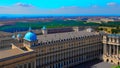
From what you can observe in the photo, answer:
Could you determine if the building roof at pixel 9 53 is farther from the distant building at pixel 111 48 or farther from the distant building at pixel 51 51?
the distant building at pixel 111 48

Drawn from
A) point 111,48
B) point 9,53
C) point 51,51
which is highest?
point 9,53

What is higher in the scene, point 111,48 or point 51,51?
point 51,51

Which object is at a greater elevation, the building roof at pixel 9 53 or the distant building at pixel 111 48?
the building roof at pixel 9 53

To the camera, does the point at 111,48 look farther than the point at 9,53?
Yes

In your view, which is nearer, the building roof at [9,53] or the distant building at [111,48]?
the building roof at [9,53]

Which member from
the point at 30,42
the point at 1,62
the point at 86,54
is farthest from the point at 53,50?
the point at 1,62

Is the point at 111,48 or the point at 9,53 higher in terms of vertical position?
the point at 9,53

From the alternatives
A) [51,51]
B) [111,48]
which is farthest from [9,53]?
[111,48]

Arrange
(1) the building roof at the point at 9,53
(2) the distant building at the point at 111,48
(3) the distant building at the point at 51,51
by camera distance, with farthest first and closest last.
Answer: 1. (2) the distant building at the point at 111,48
2. (3) the distant building at the point at 51,51
3. (1) the building roof at the point at 9,53

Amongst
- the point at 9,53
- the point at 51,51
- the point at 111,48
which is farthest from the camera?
the point at 111,48

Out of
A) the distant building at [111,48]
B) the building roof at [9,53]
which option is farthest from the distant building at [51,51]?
the distant building at [111,48]

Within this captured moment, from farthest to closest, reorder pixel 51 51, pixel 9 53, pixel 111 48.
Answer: pixel 111 48 → pixel 51 51 → pixel 9 53

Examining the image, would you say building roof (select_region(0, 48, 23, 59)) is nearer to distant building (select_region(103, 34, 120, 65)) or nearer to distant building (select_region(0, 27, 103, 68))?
distant building (select_region(0, 27, 103, 68))

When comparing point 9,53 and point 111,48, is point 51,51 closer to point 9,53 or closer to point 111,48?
point 9,53
